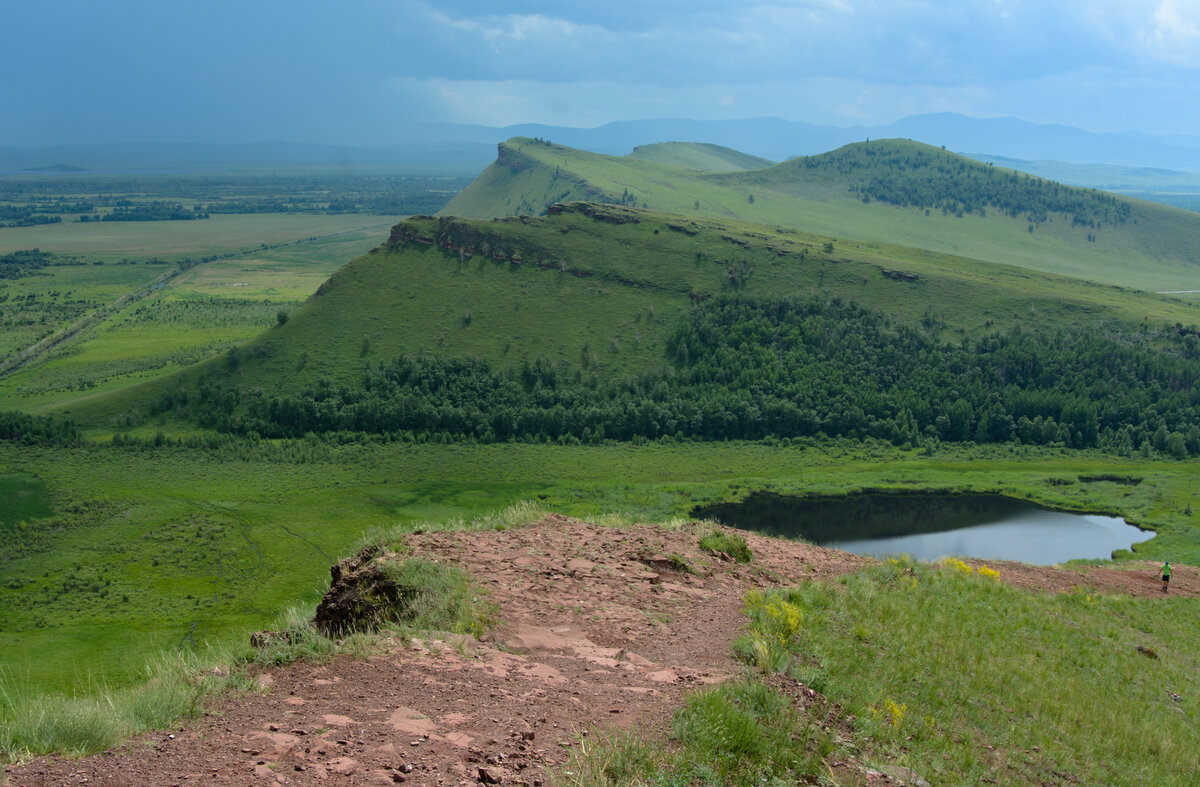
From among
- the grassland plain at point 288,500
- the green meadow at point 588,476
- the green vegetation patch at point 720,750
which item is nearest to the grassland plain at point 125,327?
the green meadow at point 588,476

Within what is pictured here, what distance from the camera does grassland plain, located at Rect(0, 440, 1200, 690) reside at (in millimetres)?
47719

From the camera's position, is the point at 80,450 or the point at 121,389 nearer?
the point at 80,450

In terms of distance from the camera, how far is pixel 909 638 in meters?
18.8

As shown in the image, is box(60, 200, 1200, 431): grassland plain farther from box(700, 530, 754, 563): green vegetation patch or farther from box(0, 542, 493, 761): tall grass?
box(0, 542, 493, 761): tall grass

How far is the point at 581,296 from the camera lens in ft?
373

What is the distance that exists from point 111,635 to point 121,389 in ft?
203

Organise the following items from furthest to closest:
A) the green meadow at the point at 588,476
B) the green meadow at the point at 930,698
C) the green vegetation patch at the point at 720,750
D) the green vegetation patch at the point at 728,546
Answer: the green vegetation patch at the point at 728,546, the green meadow at the point at 588,476, the green meadow at the point at 930,698, the green vegetation patch at the point at 720,750

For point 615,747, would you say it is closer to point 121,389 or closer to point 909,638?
point 909,638

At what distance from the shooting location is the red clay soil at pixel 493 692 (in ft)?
32.9

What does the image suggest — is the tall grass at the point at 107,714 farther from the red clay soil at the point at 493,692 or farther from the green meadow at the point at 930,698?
the green meadow at the point at 930,698

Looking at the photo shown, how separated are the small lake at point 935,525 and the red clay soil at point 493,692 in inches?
1634

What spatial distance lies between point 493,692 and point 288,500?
64.0 m

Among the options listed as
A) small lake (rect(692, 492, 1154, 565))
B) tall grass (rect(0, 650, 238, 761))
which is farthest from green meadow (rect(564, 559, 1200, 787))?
small lake (rect(692, 492, 1154, 565))

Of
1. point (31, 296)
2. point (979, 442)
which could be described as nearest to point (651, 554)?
point (979, 442)
